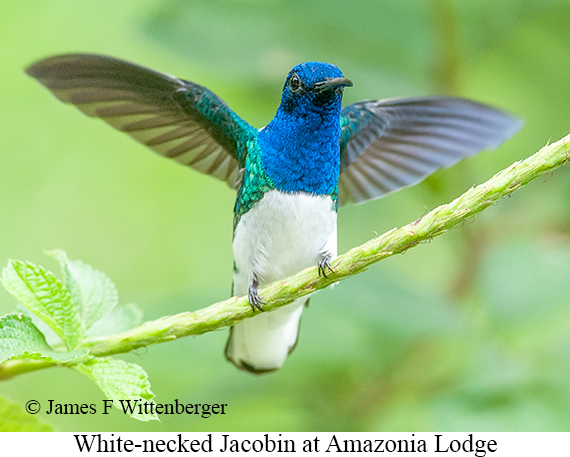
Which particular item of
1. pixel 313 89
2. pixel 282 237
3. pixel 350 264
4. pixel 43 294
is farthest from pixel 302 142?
pixel 43 294

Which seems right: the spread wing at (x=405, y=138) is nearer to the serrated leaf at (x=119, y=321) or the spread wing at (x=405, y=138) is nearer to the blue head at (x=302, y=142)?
the blue head at (x=302, y=142)

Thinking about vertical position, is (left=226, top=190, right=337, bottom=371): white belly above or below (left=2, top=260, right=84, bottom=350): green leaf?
above

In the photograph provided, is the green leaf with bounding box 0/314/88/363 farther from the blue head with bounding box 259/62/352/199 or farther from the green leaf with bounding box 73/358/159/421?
the blue head with bounding box 259/62/352/199

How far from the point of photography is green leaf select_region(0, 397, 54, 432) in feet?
4.73

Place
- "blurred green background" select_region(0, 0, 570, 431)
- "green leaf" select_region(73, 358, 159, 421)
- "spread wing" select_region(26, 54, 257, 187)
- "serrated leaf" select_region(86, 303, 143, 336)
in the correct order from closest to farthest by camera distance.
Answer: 1. "green leaf" select_region(73, 358, 159, 421)
2. "serrated leaf" select_region(86, 303, 143, 336)
3. "spread wing" select_region(26, 54, 257, 187)
4. "blurred green background" select_region(0, 0, 570, 431)

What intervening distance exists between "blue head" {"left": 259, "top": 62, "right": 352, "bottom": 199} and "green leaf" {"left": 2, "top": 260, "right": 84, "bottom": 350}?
1.00 m

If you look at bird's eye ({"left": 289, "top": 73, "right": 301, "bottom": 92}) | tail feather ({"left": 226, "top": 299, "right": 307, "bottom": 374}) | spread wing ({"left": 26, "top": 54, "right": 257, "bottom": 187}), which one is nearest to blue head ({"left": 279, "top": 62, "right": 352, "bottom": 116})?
bird's eye ({"left": 289, "top": 73, "right": 301, "bottom": 92})

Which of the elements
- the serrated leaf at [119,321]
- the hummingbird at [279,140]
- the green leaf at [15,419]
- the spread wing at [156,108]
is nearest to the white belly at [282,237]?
the hummingbird at [279,140]

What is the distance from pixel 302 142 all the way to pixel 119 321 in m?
0.92

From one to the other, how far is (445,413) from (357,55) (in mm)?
1675

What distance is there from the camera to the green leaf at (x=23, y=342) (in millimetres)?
1326

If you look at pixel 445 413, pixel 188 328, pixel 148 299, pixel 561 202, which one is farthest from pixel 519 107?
pixel 188 328

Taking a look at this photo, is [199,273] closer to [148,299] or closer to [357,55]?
[148,299]

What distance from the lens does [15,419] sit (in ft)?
4.75
